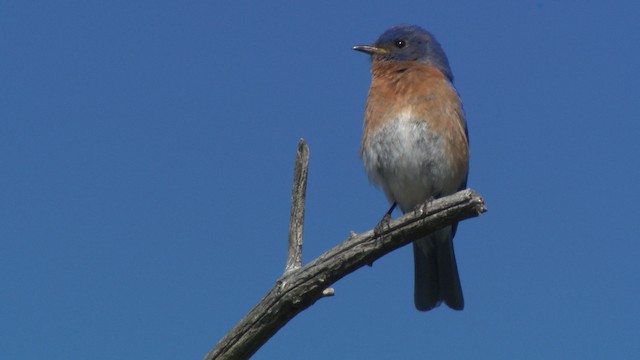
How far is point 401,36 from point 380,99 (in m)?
1.14

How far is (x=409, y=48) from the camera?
8.73 metres

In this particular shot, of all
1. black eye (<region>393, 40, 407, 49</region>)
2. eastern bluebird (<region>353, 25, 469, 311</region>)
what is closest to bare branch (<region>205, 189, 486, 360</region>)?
eastern bluebird (<region>353, 25, 469, 311</region>)

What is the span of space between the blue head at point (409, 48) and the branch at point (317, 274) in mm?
3066

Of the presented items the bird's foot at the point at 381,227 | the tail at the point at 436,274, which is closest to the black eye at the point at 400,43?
the tail at the point at 436,274

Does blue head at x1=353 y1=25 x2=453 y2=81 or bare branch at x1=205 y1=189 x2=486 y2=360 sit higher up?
blue head at x1=353 y1=25 x2=453 y2=81

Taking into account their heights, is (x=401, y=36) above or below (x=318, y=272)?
above

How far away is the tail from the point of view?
8.28m

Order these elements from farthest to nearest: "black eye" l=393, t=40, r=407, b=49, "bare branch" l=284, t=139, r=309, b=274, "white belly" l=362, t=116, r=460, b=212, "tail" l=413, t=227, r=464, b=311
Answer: "black eye" l=393, t=40, r=407, b=49, "tail" l=413, t=227, r=464, b=311, "white belly" l=362, t=116, r=460, b=212, "bare branch" l=284, t=139, r=309, b=274

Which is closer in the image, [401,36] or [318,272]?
[318,272]

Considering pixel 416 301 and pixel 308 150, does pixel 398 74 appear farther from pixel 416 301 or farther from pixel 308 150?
pixel 308 150

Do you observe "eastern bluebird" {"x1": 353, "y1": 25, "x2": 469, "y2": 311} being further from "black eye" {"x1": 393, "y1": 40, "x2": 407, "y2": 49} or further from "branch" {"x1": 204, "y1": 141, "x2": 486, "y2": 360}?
"branch" {"x1": 204, "y1": 141, "x2": 486, "y2": 360}

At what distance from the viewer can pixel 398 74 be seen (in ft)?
27.2

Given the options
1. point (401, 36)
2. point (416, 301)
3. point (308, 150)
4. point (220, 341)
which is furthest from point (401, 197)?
point (220, 341)

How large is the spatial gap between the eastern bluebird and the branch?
183cm
